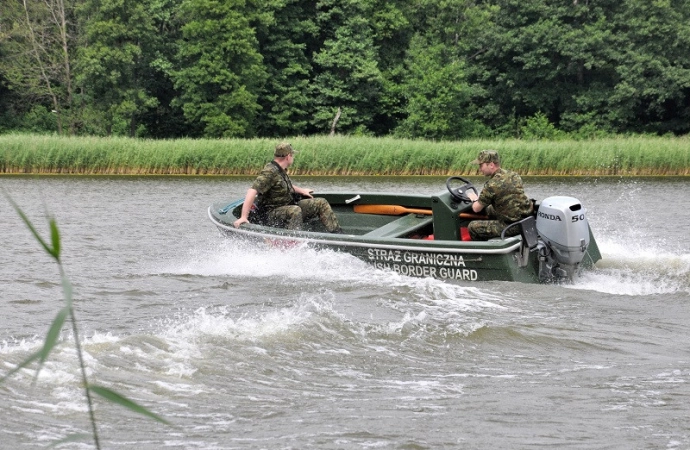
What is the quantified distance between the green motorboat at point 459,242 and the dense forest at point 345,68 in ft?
100

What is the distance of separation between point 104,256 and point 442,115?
102ft

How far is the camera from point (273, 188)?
11.4 metres

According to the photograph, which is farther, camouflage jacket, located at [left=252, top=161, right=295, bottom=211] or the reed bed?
the reed bed

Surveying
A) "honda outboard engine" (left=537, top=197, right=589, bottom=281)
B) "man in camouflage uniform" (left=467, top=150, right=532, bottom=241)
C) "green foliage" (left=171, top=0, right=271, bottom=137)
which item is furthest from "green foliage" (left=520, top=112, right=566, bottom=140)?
"honda outboard engine" (left=537, top=197, right=589, bottom=281)

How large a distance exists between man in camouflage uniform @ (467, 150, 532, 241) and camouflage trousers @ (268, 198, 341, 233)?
1.92m

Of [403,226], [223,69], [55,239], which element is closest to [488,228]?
[403,226]

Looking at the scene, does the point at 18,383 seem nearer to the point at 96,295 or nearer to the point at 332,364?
the point at 332,364

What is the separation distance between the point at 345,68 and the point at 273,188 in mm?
33284

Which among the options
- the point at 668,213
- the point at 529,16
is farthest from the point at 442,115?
the point at 668,213

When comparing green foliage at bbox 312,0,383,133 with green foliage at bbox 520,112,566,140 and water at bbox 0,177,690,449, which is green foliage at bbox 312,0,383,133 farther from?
water at bbox 0,177,690,449

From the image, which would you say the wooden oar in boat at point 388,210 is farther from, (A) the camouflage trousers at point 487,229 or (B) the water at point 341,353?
(B) the water at point 341,353

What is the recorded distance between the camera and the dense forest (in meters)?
42.2

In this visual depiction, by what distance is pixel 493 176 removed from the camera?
10.2 meters

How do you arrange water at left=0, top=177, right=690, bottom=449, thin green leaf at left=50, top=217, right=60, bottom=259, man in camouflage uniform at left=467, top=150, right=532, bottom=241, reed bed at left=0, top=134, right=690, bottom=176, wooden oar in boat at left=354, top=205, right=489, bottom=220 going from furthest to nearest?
reed bed at left=0, top=134, right=690, bottom=176 → wooden oar in boat at left=354, top=205, right=489, bottom=220 → man in camouflage uniform at left=467, top=150, right=532, bottom=241 → water at left=0, top=177, right=690, bottom=449 → thin green leaf at left=50, top=217, right=60, bottom=259
